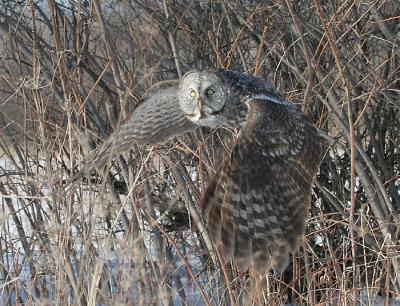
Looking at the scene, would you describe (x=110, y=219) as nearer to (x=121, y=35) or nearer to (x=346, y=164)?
(x=121, y=35)

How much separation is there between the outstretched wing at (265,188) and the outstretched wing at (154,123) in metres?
0.52

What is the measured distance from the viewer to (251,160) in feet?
10.6

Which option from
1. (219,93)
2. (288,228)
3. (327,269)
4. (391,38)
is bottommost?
(327,269)

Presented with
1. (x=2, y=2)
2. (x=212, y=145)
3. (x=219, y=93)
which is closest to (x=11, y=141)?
(x=2, y=2)

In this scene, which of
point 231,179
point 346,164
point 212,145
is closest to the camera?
point 231,179

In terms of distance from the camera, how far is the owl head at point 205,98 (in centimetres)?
371

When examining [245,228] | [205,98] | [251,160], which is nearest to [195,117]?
[205,98]

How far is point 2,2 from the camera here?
4855mm

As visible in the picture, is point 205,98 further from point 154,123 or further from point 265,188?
point 265,188

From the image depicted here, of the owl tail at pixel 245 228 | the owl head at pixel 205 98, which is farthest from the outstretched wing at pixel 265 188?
the owl head at pixel 205 98

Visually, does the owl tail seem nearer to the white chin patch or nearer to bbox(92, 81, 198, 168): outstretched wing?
the white chin patch

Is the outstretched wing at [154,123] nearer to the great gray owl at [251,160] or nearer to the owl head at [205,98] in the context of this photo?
the great gray owl at [251,160]

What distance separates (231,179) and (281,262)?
40 cm

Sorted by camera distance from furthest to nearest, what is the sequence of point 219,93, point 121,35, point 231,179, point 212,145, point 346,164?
point 346,164 → point 121,35 → point 212,145 → point 219,93 → point 231,179
